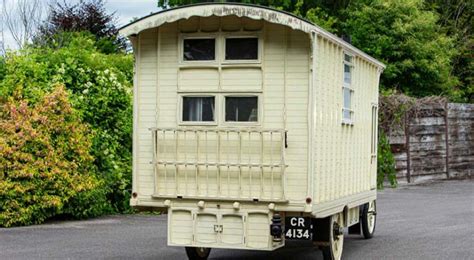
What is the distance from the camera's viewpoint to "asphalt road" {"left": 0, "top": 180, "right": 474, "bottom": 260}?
1318 cm

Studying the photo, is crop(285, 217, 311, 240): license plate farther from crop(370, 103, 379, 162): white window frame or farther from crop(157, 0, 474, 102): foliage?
crop(157, 0, 474, 102): foliage

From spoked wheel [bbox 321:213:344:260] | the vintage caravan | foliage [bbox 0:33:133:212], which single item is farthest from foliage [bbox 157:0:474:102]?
the vintage caravan

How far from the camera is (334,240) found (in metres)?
12.3

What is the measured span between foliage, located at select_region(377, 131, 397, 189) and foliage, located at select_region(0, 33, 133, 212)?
820 cm

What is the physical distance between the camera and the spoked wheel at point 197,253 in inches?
484

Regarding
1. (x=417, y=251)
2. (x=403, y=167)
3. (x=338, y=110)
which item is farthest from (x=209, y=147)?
(x=403, y=167)

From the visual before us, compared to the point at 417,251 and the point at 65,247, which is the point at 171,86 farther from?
the point at 417,251

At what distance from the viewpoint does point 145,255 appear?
12.9m

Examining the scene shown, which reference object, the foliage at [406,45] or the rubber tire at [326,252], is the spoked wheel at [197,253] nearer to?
the rubber tire at [326,252]

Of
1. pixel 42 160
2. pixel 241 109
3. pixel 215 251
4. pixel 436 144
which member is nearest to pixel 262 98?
pixel 241 109

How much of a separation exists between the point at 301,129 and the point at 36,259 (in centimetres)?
410

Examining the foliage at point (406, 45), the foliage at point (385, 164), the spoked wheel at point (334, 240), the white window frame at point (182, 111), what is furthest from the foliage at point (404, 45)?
the white window frame at point (182, 111)

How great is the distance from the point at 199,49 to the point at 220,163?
145 centimetres

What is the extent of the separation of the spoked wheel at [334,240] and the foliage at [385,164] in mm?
11817
